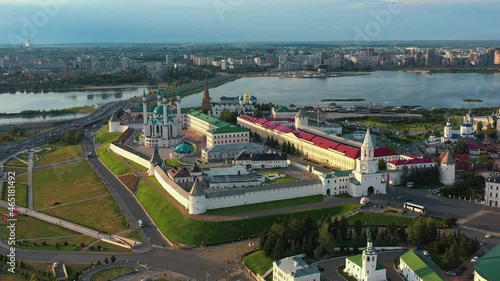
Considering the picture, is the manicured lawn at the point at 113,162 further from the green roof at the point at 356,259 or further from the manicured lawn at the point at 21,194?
the green roof at the point at 356,259

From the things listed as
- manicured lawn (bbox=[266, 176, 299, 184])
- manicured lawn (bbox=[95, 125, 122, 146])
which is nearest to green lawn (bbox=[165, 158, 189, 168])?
manicured lawn (bbox=[266, 176, 299, 184])

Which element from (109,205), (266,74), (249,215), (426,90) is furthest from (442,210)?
(266,74)

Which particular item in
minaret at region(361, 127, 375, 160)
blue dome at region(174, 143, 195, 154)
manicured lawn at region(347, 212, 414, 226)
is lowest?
manicured lawn at region(347, 212, 414, 226)

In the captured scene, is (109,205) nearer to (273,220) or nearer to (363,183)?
(273,220)

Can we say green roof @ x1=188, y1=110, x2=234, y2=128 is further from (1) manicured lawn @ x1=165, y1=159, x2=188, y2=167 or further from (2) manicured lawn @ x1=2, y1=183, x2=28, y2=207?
(2) manicured lawn @ x1=2, y1=183, x2=28, y2=207

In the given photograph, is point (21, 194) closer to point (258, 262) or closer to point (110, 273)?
point (110, 273)

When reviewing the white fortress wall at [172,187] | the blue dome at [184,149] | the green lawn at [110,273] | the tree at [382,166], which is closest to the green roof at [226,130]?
the blue dome at [184,149]

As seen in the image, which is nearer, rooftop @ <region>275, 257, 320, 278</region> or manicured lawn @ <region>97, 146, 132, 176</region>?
rooftop @ <region>275, 257, 320, 278</region>
